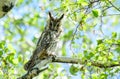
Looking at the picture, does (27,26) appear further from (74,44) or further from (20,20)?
(74,44)

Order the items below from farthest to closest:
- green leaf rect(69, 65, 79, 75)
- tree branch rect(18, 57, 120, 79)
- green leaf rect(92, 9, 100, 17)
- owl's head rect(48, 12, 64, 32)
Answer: owl's head rect(48, 12, 64, 32), green leaf rect(69, 65, 79, 75), green leaf rect(92, 9, 100, 17), tree branch rect(18, 57, 120, 79)

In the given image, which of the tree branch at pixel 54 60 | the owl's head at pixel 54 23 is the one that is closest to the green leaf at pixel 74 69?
the tree branch at pixel 54 60

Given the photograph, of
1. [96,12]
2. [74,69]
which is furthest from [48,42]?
[96,12]

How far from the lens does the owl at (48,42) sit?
3.41m

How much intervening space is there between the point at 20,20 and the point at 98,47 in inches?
236

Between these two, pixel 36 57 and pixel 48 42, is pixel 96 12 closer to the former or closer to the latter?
pixel 48 42

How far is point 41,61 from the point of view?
337 cm

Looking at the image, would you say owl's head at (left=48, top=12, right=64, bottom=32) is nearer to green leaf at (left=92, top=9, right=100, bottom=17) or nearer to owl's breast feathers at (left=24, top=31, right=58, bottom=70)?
owl's breast feathers at (left=24, top=31, right=58, bottom=70)

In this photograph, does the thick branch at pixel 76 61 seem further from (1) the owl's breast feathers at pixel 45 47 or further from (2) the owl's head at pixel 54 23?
(2) the owl's head at pixel 54 23

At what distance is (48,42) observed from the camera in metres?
3.44

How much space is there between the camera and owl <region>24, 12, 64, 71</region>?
341 cm

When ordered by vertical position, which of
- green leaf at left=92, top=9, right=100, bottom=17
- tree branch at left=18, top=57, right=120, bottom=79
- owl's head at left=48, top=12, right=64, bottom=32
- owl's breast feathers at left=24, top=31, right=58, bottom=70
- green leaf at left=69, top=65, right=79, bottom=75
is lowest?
green leaf at left=69, top=65, right=79, bottom=75

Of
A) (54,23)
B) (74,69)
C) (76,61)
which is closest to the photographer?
(76,61)

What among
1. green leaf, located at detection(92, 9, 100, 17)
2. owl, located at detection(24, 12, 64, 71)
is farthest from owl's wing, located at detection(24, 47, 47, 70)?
green leaf, located at detection(92, 9, 100, 17)
